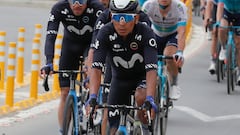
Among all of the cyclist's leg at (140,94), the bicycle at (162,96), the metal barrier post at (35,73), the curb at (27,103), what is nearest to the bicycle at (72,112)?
the cyclist's leg at (140,94)

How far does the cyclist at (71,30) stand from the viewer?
10.7 meters

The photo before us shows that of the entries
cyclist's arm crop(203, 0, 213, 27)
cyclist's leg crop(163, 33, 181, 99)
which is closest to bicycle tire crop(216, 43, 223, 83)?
cyclist's arm crop(203, 0, 213, 27)

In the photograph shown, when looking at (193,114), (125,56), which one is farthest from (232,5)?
(125,56)

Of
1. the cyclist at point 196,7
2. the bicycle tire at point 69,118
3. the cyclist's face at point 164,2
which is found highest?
the cyclist at point 196,7

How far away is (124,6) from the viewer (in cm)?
866

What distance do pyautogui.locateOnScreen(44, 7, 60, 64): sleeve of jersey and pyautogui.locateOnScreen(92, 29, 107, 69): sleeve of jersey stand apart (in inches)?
69.4

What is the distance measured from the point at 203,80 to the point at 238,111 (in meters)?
3.90

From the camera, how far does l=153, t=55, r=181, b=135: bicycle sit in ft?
39.2

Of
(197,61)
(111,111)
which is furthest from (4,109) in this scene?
(197,61)

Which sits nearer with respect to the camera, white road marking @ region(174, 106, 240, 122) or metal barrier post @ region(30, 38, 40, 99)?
white road marking @ region(174, 106, 240, 122)

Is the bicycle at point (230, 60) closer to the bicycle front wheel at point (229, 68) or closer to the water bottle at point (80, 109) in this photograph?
the bicycle front wheel at point (229, 68)

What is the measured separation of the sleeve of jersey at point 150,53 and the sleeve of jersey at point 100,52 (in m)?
0.38

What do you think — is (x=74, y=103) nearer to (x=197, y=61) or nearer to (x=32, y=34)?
(x=197, y=61)

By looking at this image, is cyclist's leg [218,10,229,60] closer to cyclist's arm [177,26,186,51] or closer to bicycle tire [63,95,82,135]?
cyclist's arm [177,26,186,51]
